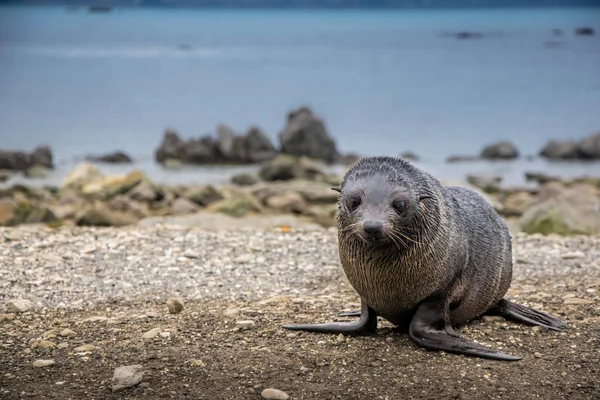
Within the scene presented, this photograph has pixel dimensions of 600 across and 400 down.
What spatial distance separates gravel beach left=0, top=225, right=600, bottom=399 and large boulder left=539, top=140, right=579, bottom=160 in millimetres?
13146

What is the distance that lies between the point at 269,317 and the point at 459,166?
577 inches

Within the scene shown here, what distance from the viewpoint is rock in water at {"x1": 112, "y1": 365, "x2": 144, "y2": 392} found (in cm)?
447

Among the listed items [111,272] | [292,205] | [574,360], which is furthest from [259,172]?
[574,360]

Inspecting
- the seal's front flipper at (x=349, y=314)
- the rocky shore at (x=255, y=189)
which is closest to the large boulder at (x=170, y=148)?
the rocky shore at (x=255, y=189)

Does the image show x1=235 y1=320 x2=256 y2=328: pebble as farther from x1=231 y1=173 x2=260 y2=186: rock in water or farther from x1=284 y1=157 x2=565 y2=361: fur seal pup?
x1=231 y1=173 x2=260 y2=186: rock in water

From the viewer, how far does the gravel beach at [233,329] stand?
4.53 meters

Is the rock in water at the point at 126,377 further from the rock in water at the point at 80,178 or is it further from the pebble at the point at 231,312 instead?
the rock in water at the point at 80,178

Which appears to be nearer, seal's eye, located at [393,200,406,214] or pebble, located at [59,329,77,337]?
seal's eye, located at [393,200,406,214]

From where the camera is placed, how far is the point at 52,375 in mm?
4672

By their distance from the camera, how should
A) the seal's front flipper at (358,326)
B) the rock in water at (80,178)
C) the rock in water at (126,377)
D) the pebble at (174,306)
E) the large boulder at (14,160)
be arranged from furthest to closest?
the large boulder at (14,160) → the rock in water at (80,178) → the pebble at (174,306) → the seal's front flipper at (358,326) → the rock in water at (126,377)

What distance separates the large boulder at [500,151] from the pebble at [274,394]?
17744mm

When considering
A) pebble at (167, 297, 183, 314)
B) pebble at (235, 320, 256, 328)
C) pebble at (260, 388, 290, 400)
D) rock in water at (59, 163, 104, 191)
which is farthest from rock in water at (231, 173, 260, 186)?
pebble at (260, 388, 290, 400)

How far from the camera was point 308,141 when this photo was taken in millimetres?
20047

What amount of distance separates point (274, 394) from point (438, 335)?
1.22 metres
